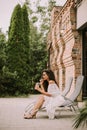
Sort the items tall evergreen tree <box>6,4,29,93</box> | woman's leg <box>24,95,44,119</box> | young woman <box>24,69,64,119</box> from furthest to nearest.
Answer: tall evergreen tree <box>6,4,29,93</box>
young woman <box>24,69,64,119</box>
woman's leg <box>24,95,44,119</box>

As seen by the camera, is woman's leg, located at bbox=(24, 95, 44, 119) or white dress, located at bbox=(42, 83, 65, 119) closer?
woman's leg, located at bbox=(24, 95, 44, 119)

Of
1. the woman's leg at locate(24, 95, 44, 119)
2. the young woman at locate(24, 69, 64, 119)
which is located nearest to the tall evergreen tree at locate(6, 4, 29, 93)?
the young woman at locate(24, 69, 64, 119)

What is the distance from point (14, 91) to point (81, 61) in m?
6.66

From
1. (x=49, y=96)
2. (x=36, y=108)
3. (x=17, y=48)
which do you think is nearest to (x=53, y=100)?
(x=49, y=96)

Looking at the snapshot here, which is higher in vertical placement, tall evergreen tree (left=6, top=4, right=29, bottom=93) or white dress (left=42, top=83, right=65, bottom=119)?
tall evergreen tree (left=6, top=4, right=29, bottom=93)

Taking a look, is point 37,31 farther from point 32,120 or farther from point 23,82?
point 32,120

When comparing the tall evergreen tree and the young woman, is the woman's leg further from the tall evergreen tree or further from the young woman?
the tall evergreen tree

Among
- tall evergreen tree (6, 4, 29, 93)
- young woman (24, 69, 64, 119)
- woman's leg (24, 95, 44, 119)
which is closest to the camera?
woman's leg (24, 95, 44, 119)

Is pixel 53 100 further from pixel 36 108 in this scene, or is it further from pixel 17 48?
pixel 17 48

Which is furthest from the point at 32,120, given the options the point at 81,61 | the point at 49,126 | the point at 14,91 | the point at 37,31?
the point at 37,31

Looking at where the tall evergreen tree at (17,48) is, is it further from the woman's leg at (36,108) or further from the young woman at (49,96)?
the woman's leg at (36,108)

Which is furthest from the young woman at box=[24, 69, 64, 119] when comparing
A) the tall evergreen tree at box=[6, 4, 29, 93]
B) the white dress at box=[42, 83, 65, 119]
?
the tall evergreen tree at box=[6, 4, 29, 93]

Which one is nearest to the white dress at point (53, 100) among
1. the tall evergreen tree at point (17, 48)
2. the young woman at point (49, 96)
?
the young woman at point (49, 96)

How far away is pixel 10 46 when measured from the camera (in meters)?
24.6
